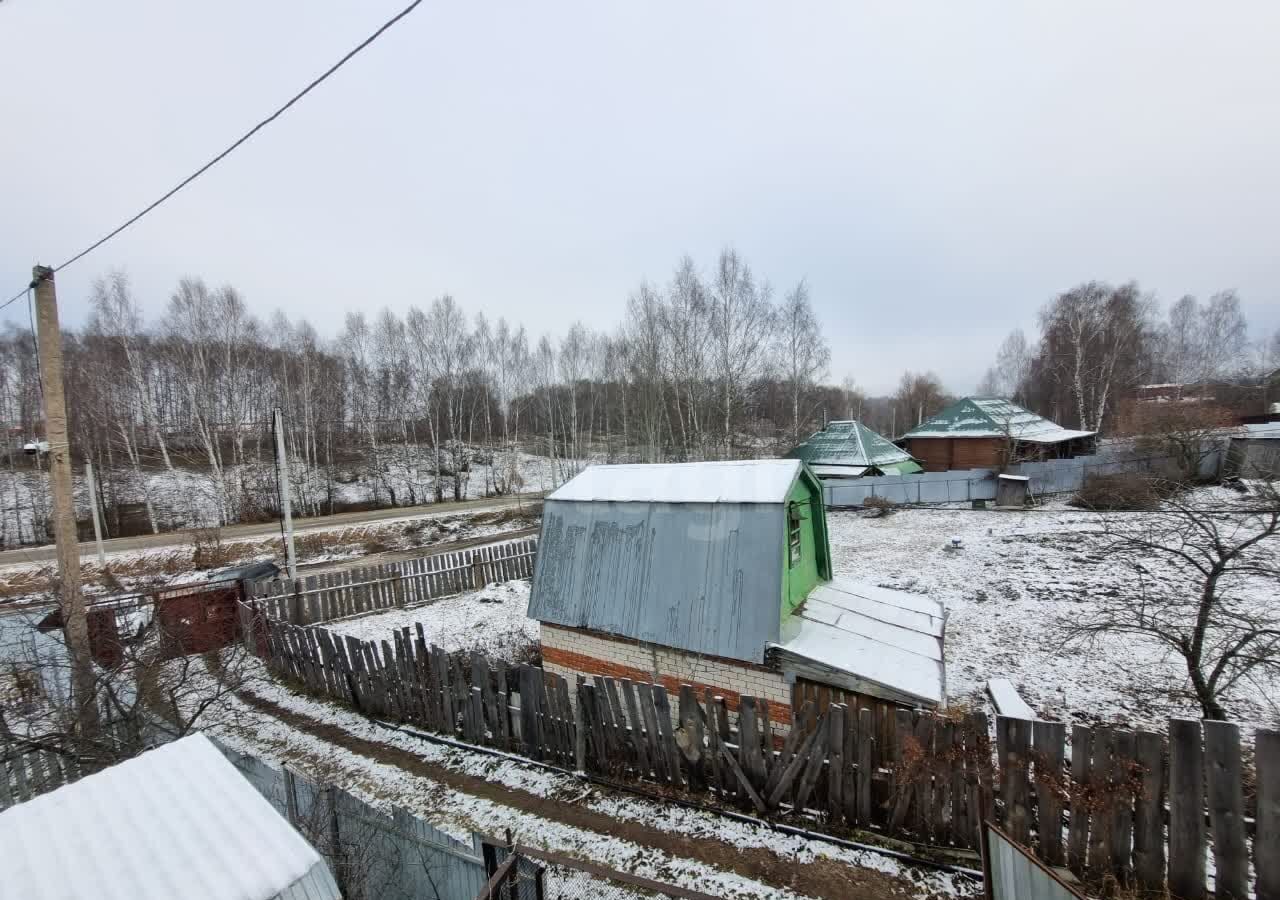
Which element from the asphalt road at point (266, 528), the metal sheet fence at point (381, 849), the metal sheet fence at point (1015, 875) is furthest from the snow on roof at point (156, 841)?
the asphalt road at point (266, 528)

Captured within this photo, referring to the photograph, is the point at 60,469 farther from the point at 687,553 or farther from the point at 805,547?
the point at 805,547

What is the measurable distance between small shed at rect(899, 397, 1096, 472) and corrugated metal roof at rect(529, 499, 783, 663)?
27.0 meters

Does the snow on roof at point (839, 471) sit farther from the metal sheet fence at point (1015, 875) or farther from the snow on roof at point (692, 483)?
the metal sheet fence at point (1015, 875)

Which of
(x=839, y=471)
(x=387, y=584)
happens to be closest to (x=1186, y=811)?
(x=387, y=584)

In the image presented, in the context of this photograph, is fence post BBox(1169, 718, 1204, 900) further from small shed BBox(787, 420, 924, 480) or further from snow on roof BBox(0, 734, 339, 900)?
small shed BBox(787, 420, 924, 480)

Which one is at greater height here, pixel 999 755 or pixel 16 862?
pixel 16 862

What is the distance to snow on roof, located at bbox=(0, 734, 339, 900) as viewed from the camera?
2.07 meters

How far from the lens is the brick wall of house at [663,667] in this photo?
621cm

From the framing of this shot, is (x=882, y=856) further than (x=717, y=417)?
No

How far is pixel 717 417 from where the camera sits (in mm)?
26141

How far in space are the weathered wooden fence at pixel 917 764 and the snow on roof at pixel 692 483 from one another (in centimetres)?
278

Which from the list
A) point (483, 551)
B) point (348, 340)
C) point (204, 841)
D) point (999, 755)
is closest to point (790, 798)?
point (999, 755)

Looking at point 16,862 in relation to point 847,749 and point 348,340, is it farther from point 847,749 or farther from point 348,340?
point 348,340

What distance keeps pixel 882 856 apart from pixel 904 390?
3553 inches
